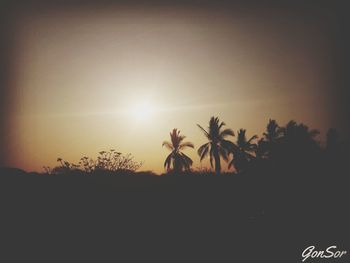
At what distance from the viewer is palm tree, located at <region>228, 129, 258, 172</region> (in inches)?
1399

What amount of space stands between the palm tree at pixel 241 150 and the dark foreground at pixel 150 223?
20.1m

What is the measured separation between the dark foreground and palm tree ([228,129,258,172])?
2006cm

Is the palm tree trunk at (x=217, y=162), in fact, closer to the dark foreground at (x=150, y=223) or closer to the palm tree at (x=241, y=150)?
the palm tree at (x=241, y=150)

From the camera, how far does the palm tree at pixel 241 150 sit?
117 feet

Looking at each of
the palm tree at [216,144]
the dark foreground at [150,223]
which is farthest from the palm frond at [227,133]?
the dark foreground at [150,223]

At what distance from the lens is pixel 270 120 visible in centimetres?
3588

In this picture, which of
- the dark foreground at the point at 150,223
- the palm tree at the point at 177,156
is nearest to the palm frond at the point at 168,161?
the palm tree at the point at 177,156

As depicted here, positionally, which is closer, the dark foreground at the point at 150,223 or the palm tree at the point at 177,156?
the dark foreground at the point at 150,223

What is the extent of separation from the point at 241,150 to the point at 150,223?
96.3 ft

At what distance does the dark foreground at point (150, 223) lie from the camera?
8414mm

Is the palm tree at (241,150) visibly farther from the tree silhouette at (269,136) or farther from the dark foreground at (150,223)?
the dark foreground at (150,223)

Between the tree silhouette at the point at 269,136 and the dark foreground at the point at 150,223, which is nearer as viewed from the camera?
the dark foreground at the point at 150,223

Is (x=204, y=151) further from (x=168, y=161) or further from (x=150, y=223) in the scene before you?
(x=150, y=223)

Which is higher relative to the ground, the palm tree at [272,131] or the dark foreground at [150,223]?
the palm tree at [272,131]
